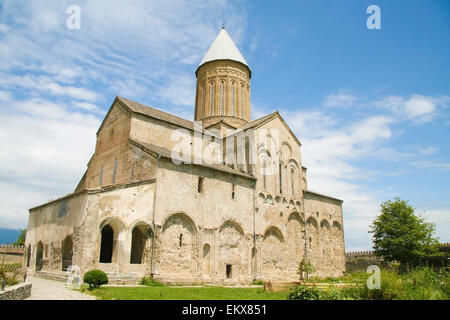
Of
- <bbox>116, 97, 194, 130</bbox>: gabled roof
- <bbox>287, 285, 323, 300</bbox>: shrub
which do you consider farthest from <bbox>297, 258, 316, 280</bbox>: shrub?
<bbox>287, 285, 323, 300</bbox>: shrub

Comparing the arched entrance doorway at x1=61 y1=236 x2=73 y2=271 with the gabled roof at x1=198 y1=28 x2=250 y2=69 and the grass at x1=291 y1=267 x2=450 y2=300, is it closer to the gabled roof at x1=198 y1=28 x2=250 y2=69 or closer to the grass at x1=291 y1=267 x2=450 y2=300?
the grass at x1=291 y1=267 x2=450 y2=300

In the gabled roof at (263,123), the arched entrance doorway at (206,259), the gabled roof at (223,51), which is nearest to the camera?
the arched entrance doorway at (206,259)

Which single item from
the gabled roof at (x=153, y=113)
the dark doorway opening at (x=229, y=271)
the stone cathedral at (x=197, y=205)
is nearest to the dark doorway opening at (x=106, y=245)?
the stone cathedral at (x=197, y=205)

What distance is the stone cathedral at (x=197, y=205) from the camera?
50.8 feet

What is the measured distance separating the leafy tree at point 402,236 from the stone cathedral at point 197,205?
11.9 ft

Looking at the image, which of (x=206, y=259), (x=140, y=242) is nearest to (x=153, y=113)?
(x=140, y=242)

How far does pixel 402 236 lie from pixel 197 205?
61.1ft

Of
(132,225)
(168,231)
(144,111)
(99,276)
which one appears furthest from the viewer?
(144,111)

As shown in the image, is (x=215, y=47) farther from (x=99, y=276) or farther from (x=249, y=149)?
(x=99, y=276)

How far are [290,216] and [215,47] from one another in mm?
17019

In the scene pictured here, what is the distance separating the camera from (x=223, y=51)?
29.7 m

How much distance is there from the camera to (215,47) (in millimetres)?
30438

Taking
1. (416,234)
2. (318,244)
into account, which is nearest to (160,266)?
(318,244)

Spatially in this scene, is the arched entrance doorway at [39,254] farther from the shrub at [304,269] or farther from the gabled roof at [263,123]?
the shrub at [304,269]
